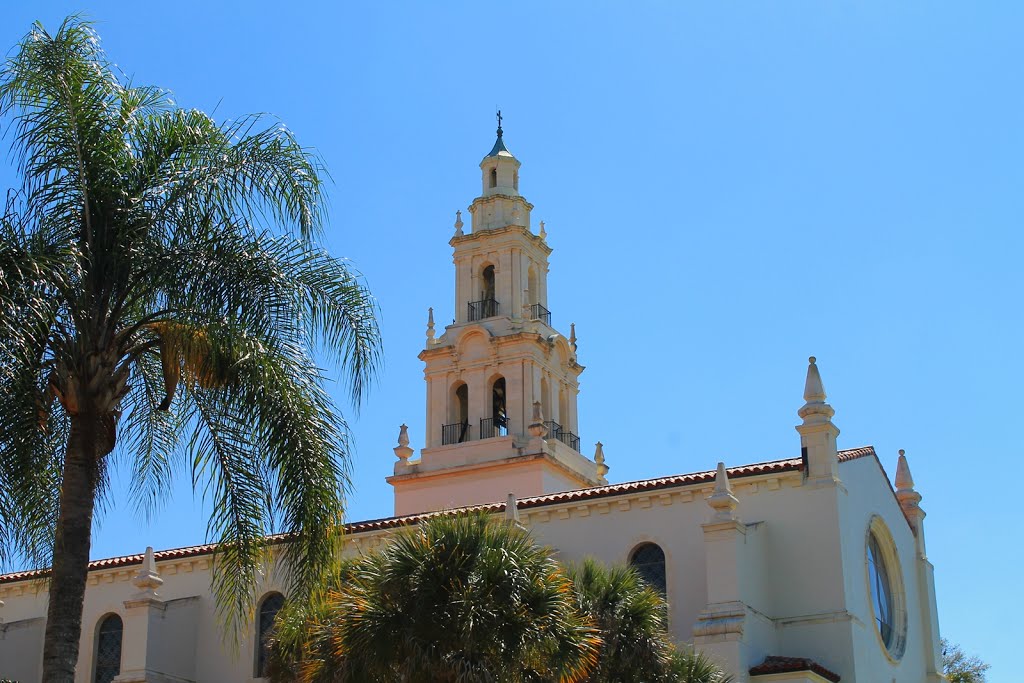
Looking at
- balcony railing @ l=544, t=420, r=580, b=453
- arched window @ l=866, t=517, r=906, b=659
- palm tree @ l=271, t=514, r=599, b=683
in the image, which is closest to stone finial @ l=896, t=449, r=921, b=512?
arched window @ l=866, t=517, r=906, b=659

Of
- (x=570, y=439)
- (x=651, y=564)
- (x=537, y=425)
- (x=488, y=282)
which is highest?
(x=488, y=282)

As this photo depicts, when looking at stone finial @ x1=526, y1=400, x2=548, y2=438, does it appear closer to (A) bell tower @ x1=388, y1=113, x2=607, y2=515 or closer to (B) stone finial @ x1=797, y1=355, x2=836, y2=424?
(A) bell tower @ x1=388, y1=113, x2=607, y2=515

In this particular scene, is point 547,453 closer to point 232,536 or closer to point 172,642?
point 172,642

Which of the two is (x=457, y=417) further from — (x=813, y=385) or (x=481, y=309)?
(x=813, y=385)

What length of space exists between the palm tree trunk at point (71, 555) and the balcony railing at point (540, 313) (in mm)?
33696

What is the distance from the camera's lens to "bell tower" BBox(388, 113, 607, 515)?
151 feet

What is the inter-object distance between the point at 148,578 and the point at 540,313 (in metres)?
20.0

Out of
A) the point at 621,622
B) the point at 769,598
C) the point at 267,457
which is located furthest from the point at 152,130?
the point at 769,598

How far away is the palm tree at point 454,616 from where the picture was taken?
18734mm

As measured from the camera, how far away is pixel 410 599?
19.3 metres

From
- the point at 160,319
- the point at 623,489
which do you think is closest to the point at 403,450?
the point at 623,489

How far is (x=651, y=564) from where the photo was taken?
31.8 meters

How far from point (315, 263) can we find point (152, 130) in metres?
2.70

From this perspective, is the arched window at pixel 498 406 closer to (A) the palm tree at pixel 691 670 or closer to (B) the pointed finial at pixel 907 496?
(B) the pointed finial at pixel 907 496
